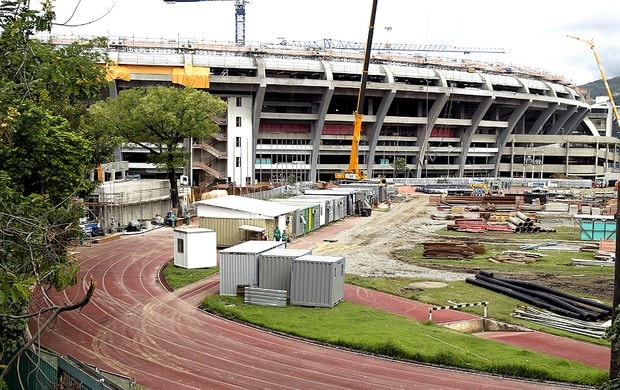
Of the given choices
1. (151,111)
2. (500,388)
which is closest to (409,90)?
(151,111)

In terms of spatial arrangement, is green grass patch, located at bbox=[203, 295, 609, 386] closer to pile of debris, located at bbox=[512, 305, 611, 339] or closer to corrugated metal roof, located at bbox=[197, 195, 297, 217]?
pile of debris, located at bbox=[512, 305, 611, 339]

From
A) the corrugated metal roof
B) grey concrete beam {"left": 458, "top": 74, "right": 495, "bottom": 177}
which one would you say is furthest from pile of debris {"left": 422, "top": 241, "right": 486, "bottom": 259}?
grey concrete beam {"left": 458, "top": 74, "right": 495, "bottom": 177}

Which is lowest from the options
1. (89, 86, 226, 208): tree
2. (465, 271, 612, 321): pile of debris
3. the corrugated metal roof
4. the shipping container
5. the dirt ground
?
the dirt ground

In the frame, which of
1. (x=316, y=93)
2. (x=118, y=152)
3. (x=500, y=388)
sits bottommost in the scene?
(x=500, y=388)

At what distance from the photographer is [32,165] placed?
Result: 28.0 metres

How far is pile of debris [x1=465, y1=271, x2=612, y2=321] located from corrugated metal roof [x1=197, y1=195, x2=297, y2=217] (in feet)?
51.7

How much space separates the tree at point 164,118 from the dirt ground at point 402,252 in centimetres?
1790

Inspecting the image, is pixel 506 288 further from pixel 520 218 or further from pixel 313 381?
pixel 520 218

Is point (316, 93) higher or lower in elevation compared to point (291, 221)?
higher

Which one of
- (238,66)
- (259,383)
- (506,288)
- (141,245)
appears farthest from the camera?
(238,66)

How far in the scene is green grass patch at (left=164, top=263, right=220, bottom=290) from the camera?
33.9 m

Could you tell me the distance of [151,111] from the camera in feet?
202

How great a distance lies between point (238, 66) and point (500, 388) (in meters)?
85.3

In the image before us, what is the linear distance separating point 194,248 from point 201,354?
15.3 metres
